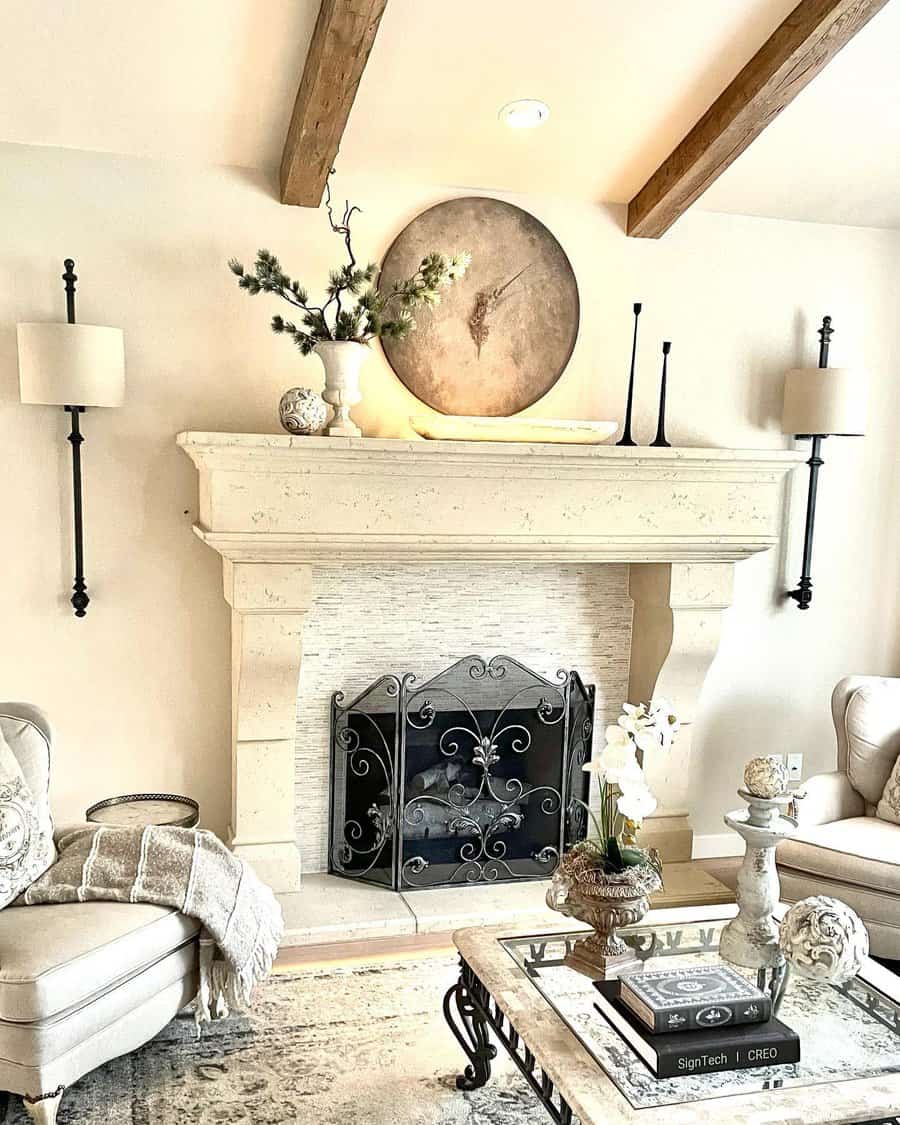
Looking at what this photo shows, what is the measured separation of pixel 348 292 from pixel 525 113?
77 cm

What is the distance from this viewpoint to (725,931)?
90.4 inches

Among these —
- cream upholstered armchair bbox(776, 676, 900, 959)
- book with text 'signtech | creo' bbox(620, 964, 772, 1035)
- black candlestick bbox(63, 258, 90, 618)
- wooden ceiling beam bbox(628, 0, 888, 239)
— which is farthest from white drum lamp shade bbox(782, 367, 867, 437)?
black candlestick bbox(63, 258, 90, 618)

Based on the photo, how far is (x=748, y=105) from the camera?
2.91m

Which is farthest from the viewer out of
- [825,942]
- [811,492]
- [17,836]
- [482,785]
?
[811,492]

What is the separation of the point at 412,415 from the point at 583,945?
5.96 feet

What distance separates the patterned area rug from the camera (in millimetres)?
2254

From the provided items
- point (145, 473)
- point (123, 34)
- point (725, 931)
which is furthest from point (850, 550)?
point (123, 34)

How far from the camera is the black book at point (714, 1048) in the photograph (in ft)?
5.81

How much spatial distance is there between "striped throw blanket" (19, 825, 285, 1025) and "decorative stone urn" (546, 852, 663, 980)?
80 cm

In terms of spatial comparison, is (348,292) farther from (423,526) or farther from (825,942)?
(825,942)

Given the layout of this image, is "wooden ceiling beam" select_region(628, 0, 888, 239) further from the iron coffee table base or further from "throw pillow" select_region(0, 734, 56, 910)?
"throw pillow" select_region(0, 734, 56, 910)

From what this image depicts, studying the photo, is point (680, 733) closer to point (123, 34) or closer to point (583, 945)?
point (583, 945)

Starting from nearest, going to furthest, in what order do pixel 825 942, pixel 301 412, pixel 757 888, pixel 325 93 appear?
pixel 825 942 < pixel 757 888 < pixel 325 93 < pixel 301 412

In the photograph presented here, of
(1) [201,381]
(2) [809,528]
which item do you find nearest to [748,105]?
(2) [809,528]
